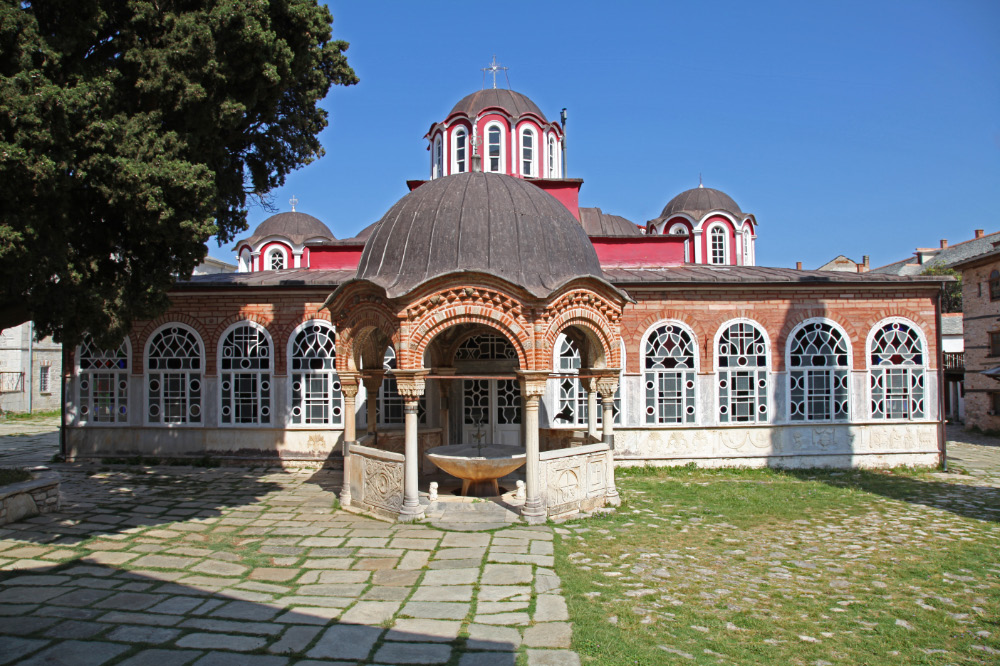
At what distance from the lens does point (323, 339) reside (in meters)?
13.9

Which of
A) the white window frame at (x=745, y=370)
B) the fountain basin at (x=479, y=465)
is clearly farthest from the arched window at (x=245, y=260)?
the white window frame at (x=745, y=370)

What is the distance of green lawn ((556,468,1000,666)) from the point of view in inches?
203

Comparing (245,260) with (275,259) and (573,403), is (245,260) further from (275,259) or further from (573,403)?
(573,403)

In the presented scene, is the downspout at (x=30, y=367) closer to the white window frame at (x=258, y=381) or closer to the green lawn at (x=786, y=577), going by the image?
the white window frame at (x=258, y=381)

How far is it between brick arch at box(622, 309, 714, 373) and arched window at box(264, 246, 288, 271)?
17.3 m

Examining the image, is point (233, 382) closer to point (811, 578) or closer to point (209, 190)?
point (209, 190)

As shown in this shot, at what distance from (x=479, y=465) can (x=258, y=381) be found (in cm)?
659

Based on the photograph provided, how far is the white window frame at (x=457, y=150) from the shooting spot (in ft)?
57.3

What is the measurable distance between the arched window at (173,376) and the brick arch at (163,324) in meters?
0.10

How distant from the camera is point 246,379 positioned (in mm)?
13891

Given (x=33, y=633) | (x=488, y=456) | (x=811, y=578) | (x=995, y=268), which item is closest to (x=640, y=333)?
(x=488, y=456)

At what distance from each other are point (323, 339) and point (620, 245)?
7.74 meters

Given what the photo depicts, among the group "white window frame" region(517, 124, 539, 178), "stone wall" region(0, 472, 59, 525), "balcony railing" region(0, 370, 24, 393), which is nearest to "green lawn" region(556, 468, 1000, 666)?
"stone wall" region(0, 472, 59, 525)

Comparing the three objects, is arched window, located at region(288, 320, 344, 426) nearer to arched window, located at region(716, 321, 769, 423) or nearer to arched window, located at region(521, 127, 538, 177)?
arched window, located at region(521, 127, 538, 177)
